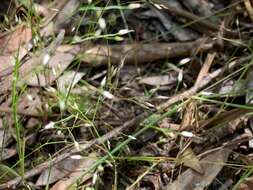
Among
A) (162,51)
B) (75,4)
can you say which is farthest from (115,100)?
(75,4)

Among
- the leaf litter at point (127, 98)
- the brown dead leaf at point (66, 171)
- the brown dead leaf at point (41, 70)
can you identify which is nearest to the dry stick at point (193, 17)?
the leaf litter at point (127, 98)

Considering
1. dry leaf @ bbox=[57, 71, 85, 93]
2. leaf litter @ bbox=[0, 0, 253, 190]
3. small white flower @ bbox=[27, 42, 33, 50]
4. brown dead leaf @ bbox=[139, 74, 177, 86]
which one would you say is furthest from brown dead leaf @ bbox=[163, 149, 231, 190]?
small white flower @ bbox=[27, 42, 33, 50]

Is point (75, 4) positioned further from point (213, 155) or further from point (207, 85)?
point (213, 155)

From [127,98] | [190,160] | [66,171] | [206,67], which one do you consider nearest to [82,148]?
[66,171]

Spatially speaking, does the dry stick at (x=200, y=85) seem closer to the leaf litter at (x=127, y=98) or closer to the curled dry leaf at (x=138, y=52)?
the leaf litter at (x=127, y=98)

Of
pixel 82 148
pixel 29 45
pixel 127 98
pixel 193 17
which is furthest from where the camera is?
pixel 193 17

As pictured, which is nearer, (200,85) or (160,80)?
(200,85)

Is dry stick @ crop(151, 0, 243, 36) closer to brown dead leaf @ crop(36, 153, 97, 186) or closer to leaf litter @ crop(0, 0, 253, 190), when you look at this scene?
A: leaf litter @ crop(0, 0, 253, 190)

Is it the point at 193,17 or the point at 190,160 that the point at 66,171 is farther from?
the point at 193,17
